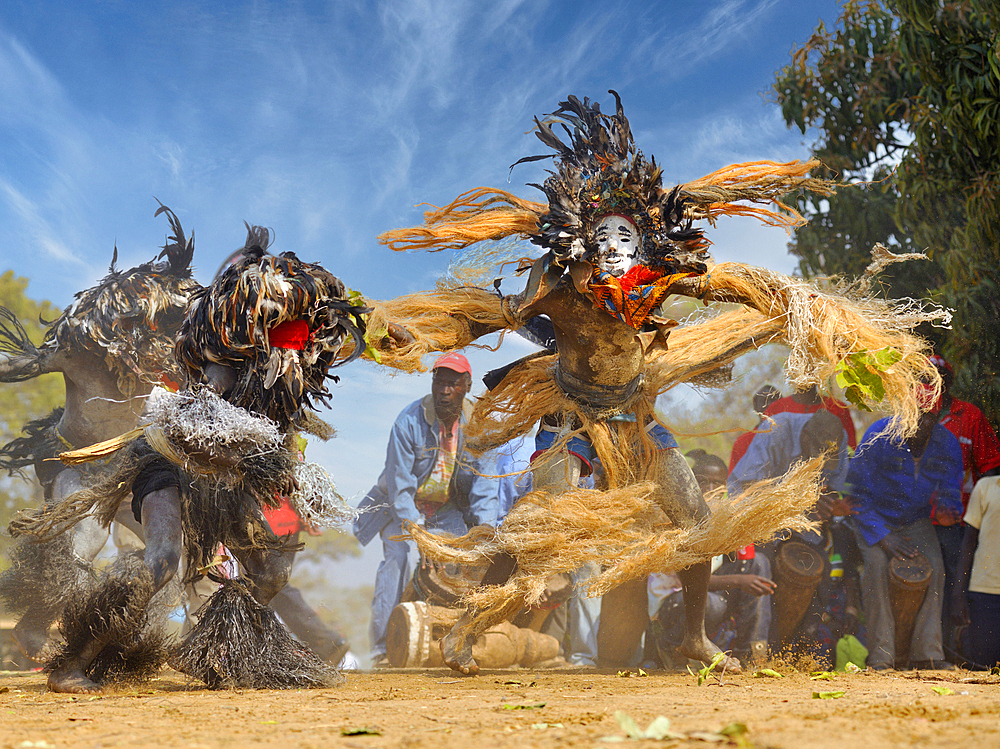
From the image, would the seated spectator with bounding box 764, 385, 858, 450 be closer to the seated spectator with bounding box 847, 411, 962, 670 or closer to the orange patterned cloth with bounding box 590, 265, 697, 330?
the seated spectator with bounding box 847, 411, 962, 670

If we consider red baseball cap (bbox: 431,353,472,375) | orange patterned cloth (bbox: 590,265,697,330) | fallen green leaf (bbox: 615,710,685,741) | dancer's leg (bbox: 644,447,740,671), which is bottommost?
fallen green leaf (bbox: 615,710,685,741)

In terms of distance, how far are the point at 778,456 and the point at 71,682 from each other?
194 inches

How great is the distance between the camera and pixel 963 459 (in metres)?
5.88

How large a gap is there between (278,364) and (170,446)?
0.55m

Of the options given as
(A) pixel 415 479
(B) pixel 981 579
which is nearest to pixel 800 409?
(B) pixel 981 579

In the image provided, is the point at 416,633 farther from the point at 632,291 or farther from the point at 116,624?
the point at 632,291

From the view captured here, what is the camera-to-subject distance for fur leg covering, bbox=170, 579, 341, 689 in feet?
11.5

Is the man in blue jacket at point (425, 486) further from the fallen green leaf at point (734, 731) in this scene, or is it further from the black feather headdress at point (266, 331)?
the fallen green leaf at point (734, 731)

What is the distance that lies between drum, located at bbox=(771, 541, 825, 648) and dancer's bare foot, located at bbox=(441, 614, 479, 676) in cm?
264

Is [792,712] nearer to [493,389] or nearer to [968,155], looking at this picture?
[493,389]

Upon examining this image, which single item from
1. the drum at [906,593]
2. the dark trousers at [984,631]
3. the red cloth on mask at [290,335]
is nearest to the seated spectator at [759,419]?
the drum at [906,593]

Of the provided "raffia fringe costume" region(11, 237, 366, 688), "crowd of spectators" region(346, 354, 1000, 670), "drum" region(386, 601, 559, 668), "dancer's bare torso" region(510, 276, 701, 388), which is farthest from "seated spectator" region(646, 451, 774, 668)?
"raffia fringe costume" region(11, 237, 366, 688)

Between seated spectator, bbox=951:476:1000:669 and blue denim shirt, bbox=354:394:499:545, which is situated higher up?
blue denim shirt, bbox=354:394:499:545

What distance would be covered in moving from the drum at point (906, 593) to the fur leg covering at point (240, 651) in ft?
13.1
